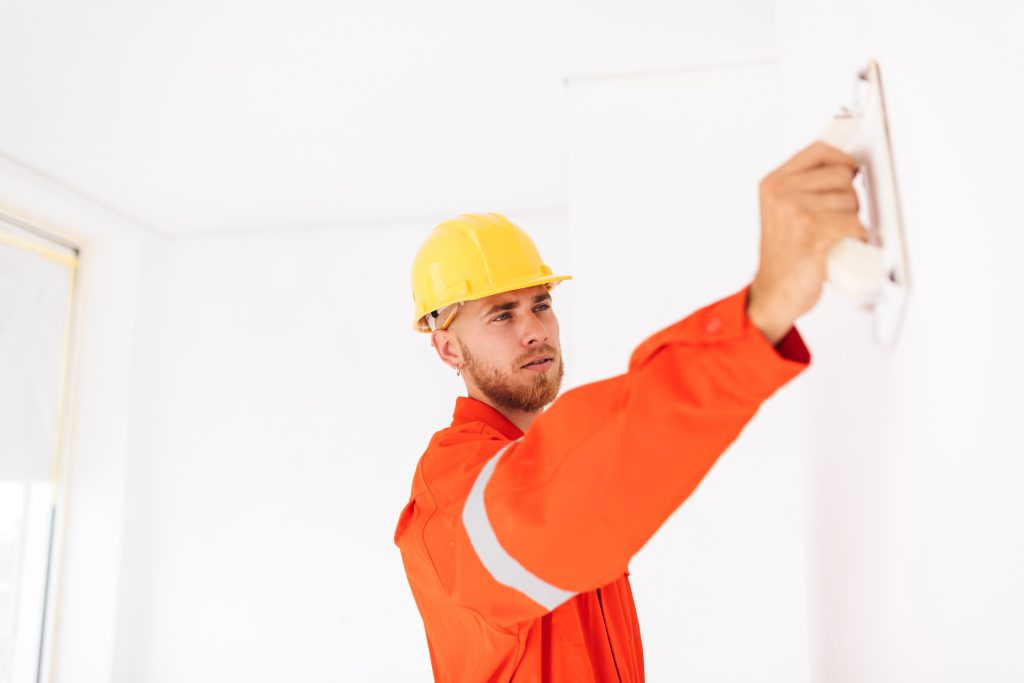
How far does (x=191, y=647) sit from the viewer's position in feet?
15.1

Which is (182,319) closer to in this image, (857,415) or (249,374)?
(249,374)

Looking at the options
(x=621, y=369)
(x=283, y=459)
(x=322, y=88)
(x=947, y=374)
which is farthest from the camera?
(x=283, y=459)

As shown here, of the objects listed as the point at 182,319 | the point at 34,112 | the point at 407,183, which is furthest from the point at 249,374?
the point at 34,112

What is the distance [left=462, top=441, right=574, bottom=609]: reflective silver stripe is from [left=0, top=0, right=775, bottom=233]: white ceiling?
2165 millimetres

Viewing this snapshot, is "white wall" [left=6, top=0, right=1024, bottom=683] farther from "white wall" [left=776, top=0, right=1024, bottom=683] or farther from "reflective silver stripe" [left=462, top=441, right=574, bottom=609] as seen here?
"reflective silver stripe" [left=462, top=441, right=574, bottom=609]

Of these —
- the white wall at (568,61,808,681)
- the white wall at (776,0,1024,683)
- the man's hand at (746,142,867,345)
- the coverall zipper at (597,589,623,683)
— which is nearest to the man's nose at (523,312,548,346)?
the coverall zipper at (597,589,623,683)

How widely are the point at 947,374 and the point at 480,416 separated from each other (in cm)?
111

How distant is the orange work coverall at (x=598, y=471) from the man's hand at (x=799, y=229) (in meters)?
0.02

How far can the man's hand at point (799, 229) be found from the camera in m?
0.66

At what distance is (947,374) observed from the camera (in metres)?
0.53

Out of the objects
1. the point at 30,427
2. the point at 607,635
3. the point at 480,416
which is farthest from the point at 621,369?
the point at 30,427

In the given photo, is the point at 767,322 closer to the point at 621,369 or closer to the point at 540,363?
the point at 540,363

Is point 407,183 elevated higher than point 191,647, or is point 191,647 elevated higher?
point 407,183

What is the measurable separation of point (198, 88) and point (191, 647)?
9.84 ft
